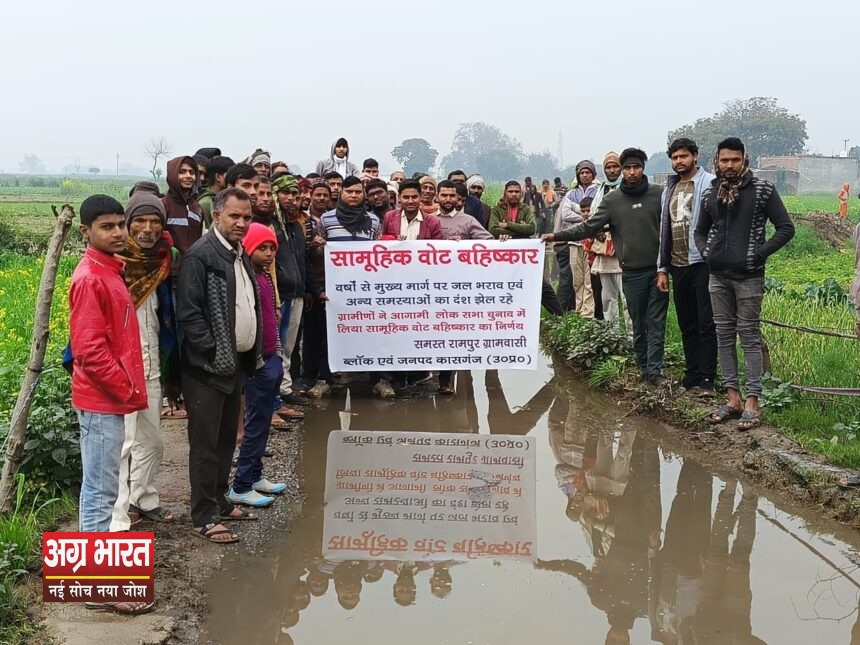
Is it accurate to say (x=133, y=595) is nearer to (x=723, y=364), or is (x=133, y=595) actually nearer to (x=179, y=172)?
(x=179, y=172)

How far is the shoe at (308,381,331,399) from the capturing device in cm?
721

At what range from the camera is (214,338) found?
412cm

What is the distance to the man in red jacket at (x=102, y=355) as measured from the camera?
3.45 metres

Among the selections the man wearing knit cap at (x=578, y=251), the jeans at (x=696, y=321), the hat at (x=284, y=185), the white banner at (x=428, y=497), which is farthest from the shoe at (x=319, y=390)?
the man wearing knit cap at (x=578, y=251)

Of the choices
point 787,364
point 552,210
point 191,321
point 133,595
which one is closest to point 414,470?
point 191,321

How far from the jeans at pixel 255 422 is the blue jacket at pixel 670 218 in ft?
11.2

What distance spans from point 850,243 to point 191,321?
2228 cm

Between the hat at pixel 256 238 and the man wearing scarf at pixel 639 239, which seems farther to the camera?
the man wearing scarf at pixel 639 239

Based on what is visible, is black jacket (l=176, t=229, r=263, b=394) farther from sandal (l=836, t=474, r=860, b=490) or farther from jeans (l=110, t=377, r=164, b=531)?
sandal (l=836, t=474, r=860, b=490)

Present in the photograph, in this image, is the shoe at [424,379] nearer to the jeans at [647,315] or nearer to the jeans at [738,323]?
the jeans at [647,315]

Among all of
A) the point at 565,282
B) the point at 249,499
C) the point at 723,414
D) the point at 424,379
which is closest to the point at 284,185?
the point at 424,379

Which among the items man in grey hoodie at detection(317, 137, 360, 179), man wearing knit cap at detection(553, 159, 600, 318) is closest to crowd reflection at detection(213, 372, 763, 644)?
man wearing knit cap at detection(553, 159, 600, 318)

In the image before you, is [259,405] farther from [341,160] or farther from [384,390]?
[341,160]

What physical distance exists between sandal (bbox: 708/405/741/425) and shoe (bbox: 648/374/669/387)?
781 mm
